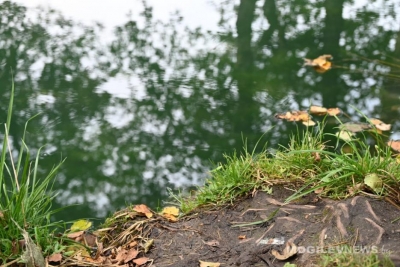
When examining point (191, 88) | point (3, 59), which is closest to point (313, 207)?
point (191, 88)

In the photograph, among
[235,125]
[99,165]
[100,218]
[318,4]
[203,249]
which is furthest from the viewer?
[318,4]

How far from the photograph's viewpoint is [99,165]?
12.5 ft

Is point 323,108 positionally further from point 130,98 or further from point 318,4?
point 318,4

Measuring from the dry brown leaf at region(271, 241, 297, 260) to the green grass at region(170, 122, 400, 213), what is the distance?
13.5 inches

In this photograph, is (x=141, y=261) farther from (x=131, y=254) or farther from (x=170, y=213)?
(x=170, y=213)

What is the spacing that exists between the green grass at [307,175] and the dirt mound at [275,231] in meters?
0.07

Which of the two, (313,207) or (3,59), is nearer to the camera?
(313,207)

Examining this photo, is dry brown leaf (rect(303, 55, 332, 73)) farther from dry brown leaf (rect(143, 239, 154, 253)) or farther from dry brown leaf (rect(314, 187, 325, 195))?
dry brown leaf (rect(143, 239, 154, 253))

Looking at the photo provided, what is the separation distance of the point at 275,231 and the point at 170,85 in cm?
258

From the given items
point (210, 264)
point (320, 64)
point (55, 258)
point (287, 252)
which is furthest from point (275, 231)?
point (320, 64)

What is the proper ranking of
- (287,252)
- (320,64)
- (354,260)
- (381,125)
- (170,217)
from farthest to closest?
1. (320,64)
2. (381,125)
3. (170,217)
4. (287,252)
5. (354,260)

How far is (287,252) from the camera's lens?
237 centimetres

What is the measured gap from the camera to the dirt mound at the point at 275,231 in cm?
236

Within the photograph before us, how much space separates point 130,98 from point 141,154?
0.92 metres
